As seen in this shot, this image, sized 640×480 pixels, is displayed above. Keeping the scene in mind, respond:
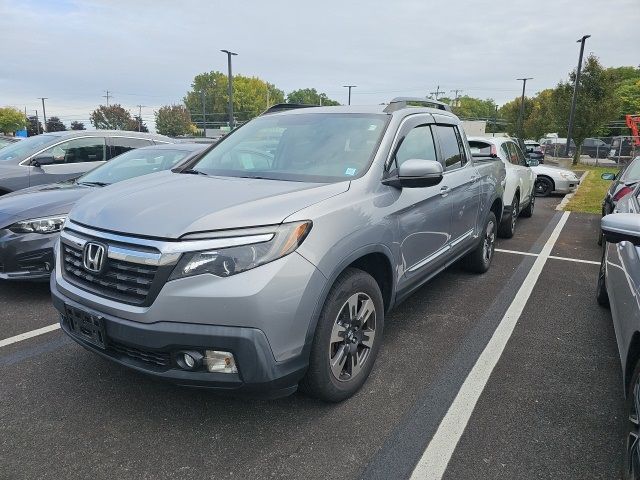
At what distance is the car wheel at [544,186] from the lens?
13.6 metres

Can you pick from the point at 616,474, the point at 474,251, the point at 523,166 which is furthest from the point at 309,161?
the point at 523,166

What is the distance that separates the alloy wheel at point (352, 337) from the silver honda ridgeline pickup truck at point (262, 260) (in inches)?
→ 0.4

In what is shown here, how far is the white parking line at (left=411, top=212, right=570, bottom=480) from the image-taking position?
2373 millimetres

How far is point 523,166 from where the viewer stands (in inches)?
353

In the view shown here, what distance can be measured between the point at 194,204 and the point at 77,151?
5.76 m

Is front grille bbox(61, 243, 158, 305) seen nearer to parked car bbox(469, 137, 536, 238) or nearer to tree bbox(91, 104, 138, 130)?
parked car bbox(469, 137, 536, 238)

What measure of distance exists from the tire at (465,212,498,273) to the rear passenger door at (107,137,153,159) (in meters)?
5.30

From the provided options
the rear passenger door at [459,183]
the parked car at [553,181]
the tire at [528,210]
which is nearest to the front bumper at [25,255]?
the rear passenger door at [459,183]

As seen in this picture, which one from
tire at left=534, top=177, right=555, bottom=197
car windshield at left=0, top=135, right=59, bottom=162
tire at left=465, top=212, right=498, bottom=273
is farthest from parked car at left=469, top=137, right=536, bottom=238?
car windshield at left=0, top=135, right=59, bottom=162

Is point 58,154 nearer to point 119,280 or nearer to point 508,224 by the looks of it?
point 119,280

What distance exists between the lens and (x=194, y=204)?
2537 mm

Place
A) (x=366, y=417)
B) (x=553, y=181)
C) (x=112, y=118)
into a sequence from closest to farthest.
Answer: (x=366, y=417)
(x=553, y=181)
(x=112, y=118)

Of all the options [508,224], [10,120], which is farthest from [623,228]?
[10,120]

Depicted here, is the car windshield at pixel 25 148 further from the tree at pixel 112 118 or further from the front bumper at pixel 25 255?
the tree at pixel 112 118
